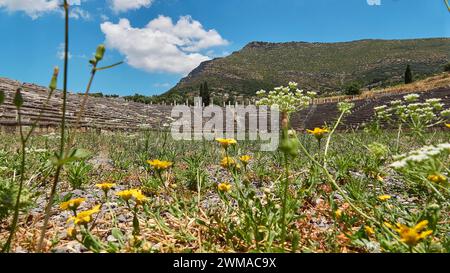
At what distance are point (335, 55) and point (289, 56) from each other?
14.5 metres

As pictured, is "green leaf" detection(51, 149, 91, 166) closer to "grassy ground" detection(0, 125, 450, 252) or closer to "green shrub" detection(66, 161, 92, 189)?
"grassy ground" detection(0, 125, 450, 252)

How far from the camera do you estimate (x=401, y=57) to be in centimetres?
8531

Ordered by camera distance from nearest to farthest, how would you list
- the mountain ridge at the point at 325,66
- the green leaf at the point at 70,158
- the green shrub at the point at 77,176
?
the green leaf at the point at 70,158
the green shrub at the point at 77,176
the mountain ridge at the point at 325,66

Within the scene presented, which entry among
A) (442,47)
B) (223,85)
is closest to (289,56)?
(223,85)

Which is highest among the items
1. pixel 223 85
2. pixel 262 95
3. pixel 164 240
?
pixel 223 85

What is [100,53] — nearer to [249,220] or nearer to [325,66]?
[249,220]

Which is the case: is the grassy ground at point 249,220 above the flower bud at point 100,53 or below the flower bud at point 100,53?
below

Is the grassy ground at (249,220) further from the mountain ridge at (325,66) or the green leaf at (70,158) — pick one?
the mountain ridge at (325,66)

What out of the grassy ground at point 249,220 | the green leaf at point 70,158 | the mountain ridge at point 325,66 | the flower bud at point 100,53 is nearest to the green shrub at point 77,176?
the grassy ground at point 249,220

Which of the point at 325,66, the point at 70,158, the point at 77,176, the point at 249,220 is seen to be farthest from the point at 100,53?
the point at 325,66

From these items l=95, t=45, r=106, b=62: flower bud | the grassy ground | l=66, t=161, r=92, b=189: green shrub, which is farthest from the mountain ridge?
l=95, t=45, r=106, b=62: flower bud
